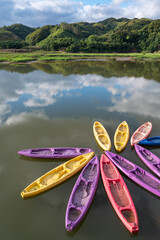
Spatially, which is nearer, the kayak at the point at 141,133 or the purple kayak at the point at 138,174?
the purple kayak at the point at 138,174

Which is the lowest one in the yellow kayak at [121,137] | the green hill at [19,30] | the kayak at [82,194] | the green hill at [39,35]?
the kayak at [82,194]

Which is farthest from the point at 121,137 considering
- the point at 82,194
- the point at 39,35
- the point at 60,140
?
the point at 39,35

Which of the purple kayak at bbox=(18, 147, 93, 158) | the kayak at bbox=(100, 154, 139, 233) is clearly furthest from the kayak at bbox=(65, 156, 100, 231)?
the purple kayak at bbox=(18, 147, 93, 158)

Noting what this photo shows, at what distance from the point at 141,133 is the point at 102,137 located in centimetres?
362

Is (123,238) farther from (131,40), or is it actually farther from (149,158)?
(131,40)

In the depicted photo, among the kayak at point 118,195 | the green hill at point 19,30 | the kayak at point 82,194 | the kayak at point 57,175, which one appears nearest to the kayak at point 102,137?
the kayak at point 118,195

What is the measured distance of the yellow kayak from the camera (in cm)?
1252

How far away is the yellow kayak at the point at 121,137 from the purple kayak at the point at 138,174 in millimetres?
1388

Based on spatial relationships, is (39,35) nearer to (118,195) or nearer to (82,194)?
(82,194)

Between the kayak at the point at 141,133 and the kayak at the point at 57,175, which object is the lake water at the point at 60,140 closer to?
the kayak at the point at 57,175

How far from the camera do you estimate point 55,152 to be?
38.8 ft

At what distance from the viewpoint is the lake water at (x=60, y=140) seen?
7535 mm

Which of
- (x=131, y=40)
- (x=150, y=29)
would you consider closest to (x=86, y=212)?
(x=131, y=40)

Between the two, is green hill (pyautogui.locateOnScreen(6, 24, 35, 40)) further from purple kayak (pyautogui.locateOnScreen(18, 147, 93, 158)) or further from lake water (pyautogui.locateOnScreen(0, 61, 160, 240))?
purple kayak (pyautogui.locateOnScreen(18, 147, 93, 158))
